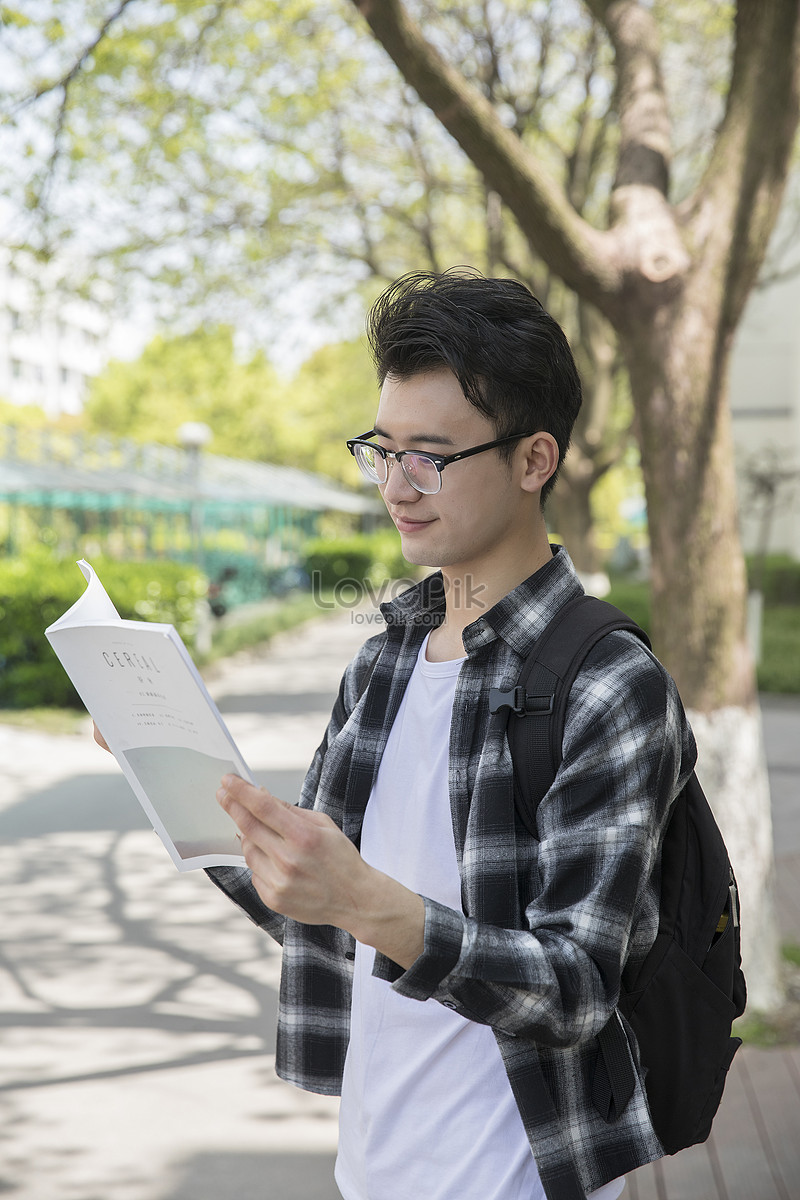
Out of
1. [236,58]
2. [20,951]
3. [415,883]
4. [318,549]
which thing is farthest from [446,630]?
[318,549]

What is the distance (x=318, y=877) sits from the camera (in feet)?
3.57

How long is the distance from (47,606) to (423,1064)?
1060cm

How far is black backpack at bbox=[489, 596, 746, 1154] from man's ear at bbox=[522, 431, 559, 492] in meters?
0.18

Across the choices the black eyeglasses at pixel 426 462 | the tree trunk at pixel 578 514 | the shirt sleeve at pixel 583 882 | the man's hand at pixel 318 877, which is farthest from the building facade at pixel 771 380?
the man's hand at pixel 318 877

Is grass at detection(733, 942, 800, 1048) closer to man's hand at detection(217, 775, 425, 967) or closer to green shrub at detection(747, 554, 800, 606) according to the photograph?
man's hand at detection(217, 775, 425, 967)

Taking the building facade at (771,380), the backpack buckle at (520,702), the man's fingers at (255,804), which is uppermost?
the building facade at (771,380)

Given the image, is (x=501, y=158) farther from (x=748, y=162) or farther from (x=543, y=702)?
(x=543, y=702)

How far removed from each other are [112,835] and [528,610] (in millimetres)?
5759

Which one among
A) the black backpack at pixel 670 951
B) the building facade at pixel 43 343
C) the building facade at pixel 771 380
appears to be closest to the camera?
the black backpack at pixel 670 951

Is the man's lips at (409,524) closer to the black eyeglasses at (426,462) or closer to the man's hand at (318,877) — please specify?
the black eyeglasses at (426,462)

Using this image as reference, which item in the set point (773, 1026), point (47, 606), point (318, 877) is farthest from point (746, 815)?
point (47, 606)

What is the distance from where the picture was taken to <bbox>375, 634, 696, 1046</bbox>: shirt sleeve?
1145 millimetres

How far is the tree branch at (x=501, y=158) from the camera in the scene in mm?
3600

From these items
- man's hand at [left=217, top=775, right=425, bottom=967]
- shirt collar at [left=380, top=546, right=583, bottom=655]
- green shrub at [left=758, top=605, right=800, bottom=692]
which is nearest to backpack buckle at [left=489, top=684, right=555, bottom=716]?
shirt collar at [left=380, top=546, right=583, bottom=655]
